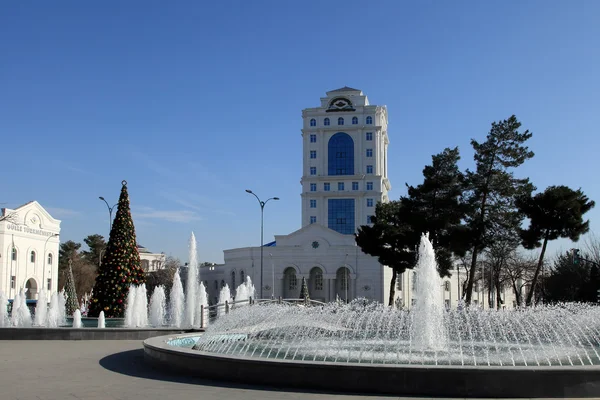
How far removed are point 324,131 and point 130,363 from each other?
74.7 m

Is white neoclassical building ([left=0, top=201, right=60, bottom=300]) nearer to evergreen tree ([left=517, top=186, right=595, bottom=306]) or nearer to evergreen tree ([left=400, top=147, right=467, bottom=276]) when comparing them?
evergreen tree ([left=400, top=147, right=467, bottom=276])

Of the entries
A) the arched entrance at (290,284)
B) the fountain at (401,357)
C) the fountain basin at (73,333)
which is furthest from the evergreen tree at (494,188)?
the arched entrance at (290,284)

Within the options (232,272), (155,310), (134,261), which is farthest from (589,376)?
(232,272)

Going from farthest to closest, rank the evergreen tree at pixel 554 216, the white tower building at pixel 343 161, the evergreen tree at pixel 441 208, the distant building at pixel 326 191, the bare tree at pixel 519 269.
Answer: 1. the white tower building at pixel 343 161
2. the distant building at pixel 326 191
3. the bare tree at pixel 519 269
4. the evergreen tree at pixel 441 208
5. the evergreen tree at pixel 554 216

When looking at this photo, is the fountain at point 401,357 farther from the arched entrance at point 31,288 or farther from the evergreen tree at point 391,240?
the arched entrance at point 31,288

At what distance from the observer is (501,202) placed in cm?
3844

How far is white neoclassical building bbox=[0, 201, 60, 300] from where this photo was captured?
58.4 m

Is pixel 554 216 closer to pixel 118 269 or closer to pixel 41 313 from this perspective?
pixel 118 269

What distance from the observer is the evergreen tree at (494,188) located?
37.9 metres

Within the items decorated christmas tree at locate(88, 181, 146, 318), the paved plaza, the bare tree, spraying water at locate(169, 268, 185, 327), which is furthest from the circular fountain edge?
the bare tree

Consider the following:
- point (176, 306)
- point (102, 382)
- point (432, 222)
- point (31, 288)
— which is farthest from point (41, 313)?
point (31, 288)

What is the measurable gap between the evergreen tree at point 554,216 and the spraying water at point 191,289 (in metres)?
18.6

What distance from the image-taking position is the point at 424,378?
977 centimetres

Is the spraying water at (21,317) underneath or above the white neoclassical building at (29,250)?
underneath
